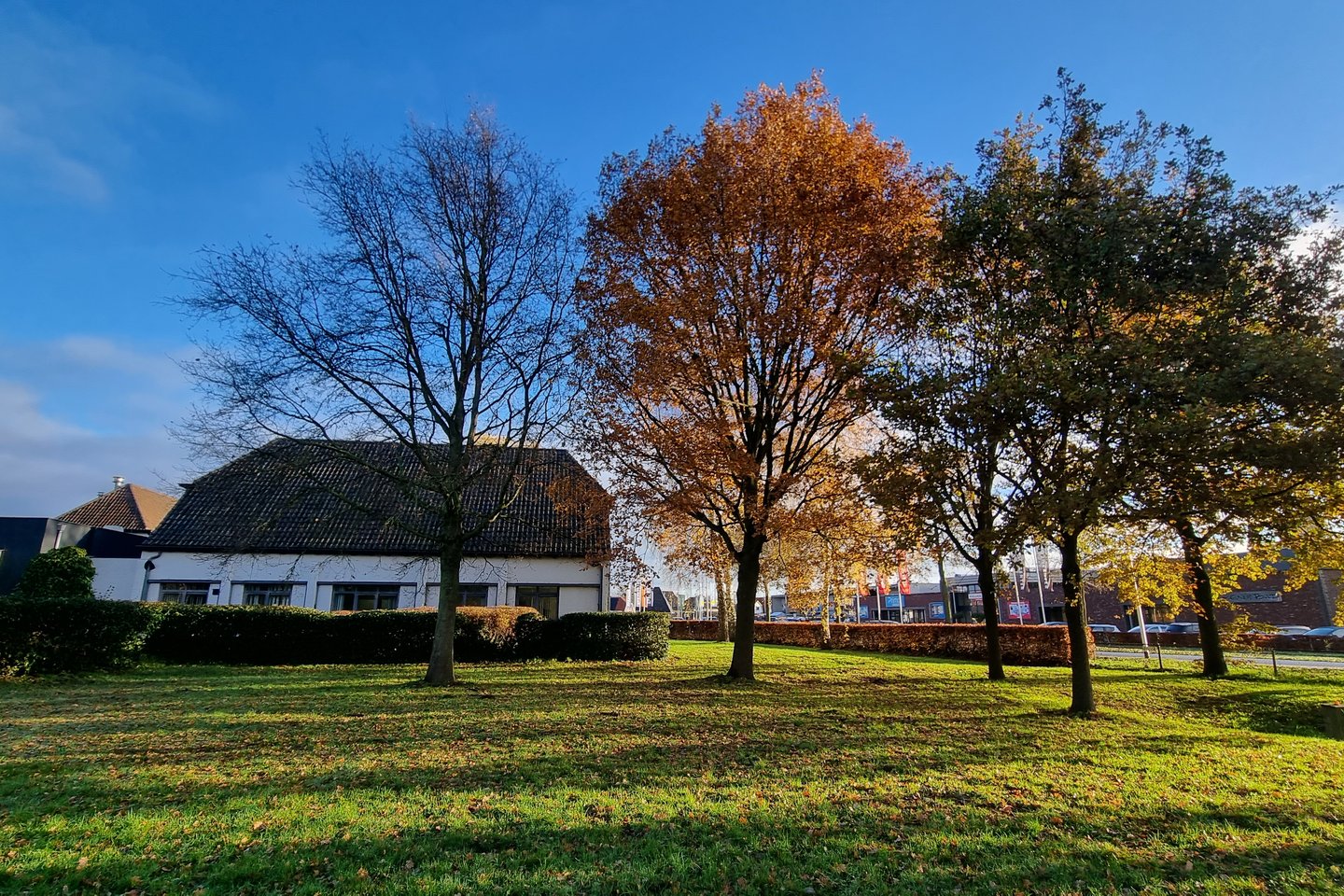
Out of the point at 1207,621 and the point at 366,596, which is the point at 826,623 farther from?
the point at 366,596

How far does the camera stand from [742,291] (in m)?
13.9

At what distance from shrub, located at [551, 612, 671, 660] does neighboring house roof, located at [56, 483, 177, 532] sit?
2584cm

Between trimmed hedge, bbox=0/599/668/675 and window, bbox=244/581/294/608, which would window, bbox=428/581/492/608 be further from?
window, bbox=244/581/294/608

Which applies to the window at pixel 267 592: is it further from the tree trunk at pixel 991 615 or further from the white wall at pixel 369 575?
the tree trunk at pixel 991 615

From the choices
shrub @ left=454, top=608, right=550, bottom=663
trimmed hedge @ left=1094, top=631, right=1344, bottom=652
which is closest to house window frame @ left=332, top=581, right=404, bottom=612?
shrub @ left=454, top=608, right=550, bottom=663

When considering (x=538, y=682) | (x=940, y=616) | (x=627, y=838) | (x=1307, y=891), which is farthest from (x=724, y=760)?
(x=940, y=616)

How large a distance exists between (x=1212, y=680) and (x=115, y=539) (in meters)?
40.1

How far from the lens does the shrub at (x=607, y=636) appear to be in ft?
64.8

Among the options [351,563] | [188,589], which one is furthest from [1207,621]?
[188,589]

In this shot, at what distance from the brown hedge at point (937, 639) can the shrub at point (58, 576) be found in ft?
81.9

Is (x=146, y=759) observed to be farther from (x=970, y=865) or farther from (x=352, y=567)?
(x=352, y=567)

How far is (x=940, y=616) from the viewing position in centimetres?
7712

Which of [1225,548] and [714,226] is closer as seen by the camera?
[714,226]

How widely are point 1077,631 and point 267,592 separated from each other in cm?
2520
